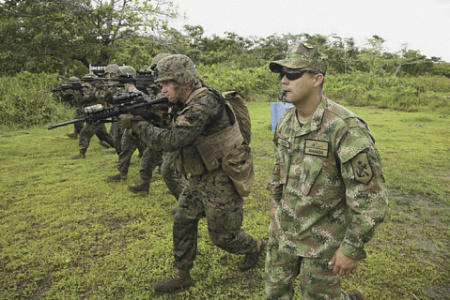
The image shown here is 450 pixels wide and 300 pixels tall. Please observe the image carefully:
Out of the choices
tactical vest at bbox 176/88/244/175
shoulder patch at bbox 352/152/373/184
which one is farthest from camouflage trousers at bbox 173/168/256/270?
shoulder patch at bbox 352/152/373/184

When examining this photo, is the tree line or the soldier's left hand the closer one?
the soldier's left hand

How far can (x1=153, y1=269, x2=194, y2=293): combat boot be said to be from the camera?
2779mm

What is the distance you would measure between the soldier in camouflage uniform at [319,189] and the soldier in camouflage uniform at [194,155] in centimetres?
70

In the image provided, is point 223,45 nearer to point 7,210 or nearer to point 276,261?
point 7,210

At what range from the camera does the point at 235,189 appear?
2.73 m

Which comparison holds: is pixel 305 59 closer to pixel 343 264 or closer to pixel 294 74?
pixel 294 74

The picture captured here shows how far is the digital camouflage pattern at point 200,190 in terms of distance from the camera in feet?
8.01

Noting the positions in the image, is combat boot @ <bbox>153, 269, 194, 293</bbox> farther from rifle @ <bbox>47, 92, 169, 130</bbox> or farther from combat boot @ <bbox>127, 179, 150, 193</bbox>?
combat boot @ <bbox>127, 179, 150, 193</bbox>

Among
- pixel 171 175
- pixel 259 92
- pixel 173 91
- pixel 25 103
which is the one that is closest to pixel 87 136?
pixel 171 175

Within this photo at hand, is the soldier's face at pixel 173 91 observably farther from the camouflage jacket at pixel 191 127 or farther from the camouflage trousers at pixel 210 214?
the camouflage trousers at pixel 210 214

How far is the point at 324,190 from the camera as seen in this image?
71.4 inches

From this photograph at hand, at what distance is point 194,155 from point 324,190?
1220 millimetres

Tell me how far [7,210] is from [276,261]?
4.54m

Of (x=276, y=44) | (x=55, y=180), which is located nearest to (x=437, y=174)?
(x=55, y=180)
